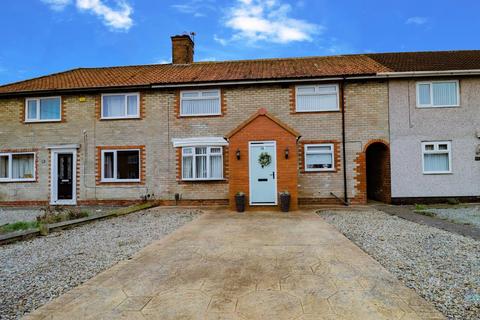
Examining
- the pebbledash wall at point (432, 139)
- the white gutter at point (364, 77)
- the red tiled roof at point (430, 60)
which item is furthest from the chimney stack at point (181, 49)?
the pebbledash wall at point (432, 139)

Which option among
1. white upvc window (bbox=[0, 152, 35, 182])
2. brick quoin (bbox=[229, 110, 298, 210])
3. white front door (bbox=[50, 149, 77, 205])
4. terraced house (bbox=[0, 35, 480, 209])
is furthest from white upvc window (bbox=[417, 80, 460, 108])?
white upvc window (bbox=[0, 152, 35, 182])

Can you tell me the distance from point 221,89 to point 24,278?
405 inches

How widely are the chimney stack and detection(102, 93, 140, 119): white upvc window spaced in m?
4.39

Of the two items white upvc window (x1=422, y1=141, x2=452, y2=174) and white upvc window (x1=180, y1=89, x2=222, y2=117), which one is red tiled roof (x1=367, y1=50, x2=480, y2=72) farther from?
white upvc window (x1=180, y1=89, x2=222, y2=117)

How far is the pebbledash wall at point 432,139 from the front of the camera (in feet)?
39.9

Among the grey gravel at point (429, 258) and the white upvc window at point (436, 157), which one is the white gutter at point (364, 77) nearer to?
the white upvc window at point (436, 157)

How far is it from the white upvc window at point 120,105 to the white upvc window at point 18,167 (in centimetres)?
394

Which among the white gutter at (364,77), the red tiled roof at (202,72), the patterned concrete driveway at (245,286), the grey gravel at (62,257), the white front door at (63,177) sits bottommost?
the grey gravel at (62,257)

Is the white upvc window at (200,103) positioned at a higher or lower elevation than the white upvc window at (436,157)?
higher

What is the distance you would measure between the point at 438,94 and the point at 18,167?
18.6m

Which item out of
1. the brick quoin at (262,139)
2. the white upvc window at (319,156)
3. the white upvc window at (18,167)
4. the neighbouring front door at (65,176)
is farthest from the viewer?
the white upvc window at (18,167)

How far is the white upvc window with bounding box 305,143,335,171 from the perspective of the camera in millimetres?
12477

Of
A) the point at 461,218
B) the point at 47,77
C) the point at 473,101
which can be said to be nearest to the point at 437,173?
the point at 473,101

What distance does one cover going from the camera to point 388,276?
12.8 feet
